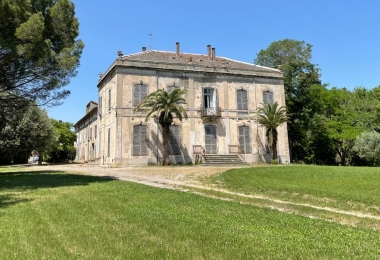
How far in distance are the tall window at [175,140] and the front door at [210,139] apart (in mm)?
2436

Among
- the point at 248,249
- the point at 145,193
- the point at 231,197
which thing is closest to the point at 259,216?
the point at 248,249

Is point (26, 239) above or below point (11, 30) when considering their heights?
below

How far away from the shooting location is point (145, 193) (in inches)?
357

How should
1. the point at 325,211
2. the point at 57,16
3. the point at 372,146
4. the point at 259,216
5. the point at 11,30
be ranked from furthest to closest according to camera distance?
the point at 372,146
the point at 57,16
the point at 11,30
the point at 325,211
the point at 259,216

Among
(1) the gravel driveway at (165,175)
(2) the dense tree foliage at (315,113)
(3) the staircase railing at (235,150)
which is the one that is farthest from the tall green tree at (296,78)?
(1) the gravel driveway at (165,175)

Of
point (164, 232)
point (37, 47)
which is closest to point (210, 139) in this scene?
point (37, 47)

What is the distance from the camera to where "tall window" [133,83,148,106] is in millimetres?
24842

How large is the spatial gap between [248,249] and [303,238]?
1.05 metres

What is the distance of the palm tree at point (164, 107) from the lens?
74.8 ft

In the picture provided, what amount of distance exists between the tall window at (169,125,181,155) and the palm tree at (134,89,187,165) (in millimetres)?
1082

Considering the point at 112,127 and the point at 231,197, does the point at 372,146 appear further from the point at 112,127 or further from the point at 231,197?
the point at 231,197

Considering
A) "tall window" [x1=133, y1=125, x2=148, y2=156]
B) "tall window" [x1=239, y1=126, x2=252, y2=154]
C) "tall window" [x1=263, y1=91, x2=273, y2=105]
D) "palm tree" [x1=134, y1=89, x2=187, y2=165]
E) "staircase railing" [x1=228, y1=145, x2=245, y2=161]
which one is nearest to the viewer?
"palm tree" [x1=134, y1=89, x2=187, y2=165]

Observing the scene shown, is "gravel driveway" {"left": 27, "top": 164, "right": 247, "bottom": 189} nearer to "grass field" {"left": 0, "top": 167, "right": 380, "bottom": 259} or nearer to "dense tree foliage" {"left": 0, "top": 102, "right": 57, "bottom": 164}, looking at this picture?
"grass field" {"left": 0, "top": 167, "right": 380, "bottom": 259}

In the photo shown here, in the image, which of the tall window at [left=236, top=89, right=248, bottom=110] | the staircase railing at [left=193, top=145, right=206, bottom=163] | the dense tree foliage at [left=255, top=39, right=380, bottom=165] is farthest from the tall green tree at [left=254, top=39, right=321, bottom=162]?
the staircase railing at [left=193, top=145, right=206, bottom=163]
